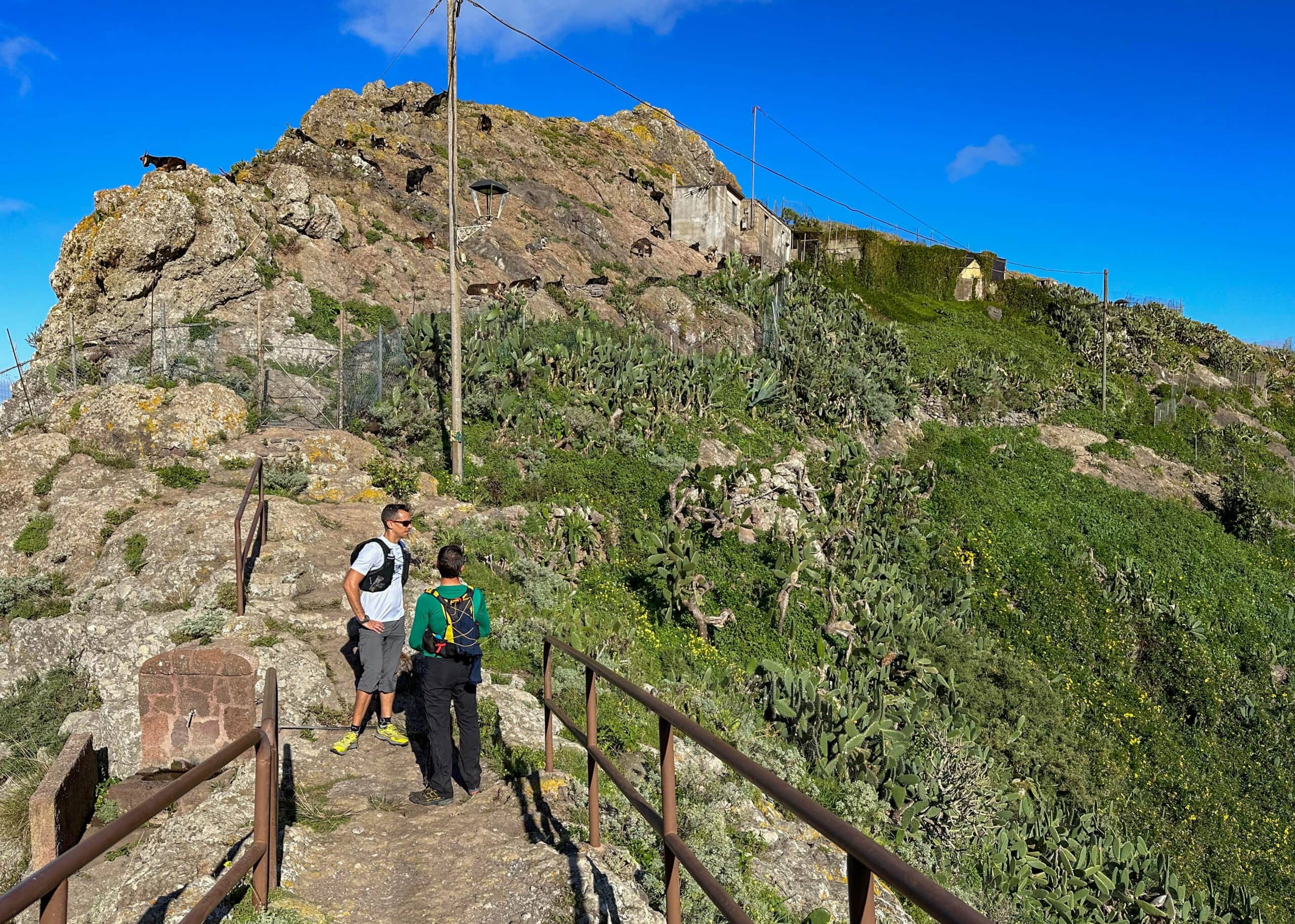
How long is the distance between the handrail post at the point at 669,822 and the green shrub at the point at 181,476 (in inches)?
459

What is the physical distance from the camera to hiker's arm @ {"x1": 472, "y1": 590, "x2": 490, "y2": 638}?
586 centimetres

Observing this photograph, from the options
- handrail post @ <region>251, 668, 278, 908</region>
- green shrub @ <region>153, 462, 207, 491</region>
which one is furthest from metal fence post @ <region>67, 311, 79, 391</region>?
handrail post @ <region>251, 668, 278, 908</region>

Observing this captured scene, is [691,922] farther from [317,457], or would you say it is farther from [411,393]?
[411,393]

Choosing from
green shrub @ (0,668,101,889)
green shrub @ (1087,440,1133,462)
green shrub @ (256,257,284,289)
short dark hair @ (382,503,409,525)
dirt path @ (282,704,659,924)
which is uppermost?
green shrub @ (256,257,284,289)

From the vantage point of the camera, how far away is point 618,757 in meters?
7.31

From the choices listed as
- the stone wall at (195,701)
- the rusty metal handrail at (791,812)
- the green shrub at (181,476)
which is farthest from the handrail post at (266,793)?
the green shrub at (181,476)

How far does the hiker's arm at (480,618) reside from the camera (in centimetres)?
586

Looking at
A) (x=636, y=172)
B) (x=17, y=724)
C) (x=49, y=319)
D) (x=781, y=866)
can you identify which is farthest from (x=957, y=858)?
(x=636, y=172)

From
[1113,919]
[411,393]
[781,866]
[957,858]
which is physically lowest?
[1113,919]

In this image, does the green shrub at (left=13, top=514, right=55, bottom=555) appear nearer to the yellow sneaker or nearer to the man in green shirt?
the yellow sneaker

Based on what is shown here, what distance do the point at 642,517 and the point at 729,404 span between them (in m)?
5.87

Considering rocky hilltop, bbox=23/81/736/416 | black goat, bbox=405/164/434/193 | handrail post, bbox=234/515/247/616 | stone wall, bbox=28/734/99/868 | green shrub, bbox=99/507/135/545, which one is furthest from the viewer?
black goat, bbox=405/164/434/193

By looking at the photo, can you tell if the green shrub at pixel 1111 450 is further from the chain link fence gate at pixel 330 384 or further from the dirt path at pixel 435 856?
the dirt path at pixel 435 856

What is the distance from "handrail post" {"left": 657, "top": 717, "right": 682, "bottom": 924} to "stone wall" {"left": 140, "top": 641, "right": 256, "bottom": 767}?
4246 millimetres
